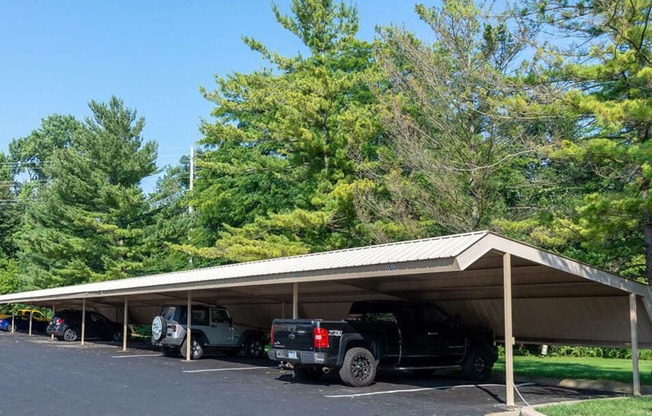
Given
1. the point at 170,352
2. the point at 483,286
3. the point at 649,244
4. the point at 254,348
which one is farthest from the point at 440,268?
the point at 170,352

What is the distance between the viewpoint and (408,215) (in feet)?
88.2

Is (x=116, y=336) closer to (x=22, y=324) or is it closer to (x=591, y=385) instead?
(x=22, y=324)

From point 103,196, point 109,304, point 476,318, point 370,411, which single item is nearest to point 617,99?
point 476,318

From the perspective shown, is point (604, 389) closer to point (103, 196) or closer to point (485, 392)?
point (485, 392)

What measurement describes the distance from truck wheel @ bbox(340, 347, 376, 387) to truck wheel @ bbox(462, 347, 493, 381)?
275cm

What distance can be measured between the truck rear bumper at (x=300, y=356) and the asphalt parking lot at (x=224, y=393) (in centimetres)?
53

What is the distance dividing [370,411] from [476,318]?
8088 millimetres

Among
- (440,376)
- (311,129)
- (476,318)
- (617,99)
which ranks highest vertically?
(311,129)

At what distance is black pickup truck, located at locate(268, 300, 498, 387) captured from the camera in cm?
1509

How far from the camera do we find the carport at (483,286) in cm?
1263

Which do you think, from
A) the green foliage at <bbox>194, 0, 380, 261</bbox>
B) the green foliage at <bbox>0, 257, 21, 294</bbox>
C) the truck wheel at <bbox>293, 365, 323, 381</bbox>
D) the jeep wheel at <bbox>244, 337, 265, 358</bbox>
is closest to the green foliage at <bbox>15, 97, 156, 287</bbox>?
the green foliage at <bbox>194, 0, 380, 261</bbox>

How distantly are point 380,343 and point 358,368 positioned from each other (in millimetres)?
871

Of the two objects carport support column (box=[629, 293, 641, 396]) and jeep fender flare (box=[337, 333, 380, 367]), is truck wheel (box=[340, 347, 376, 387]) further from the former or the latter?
carport support column (box=[629, 293, 641, 396])

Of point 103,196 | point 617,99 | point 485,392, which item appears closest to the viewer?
point 485,392
